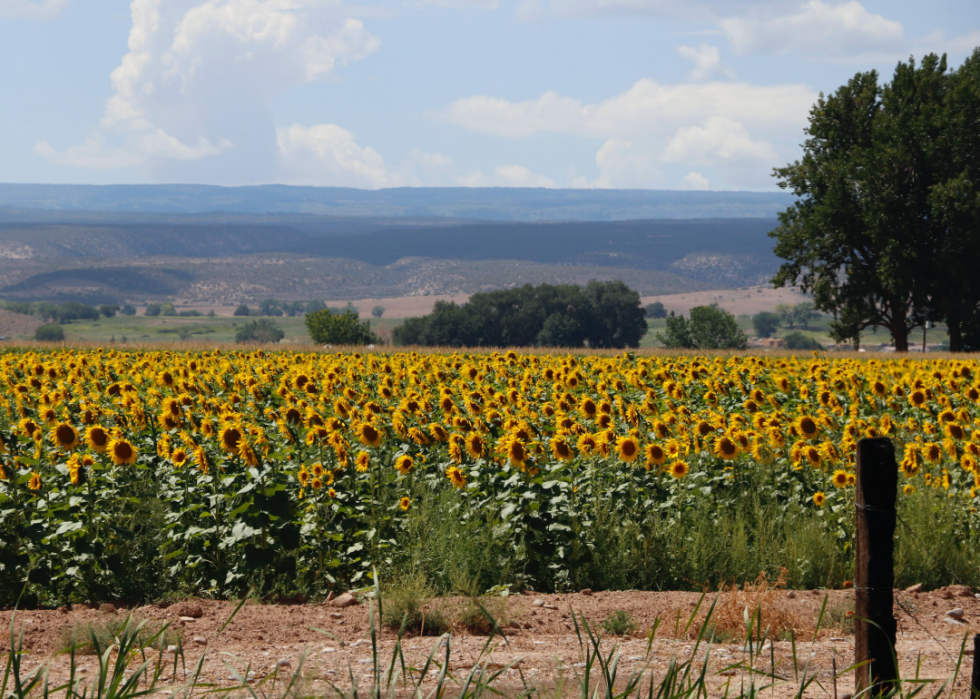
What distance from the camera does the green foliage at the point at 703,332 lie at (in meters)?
82.8

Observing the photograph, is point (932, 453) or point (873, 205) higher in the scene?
point (873, 205)

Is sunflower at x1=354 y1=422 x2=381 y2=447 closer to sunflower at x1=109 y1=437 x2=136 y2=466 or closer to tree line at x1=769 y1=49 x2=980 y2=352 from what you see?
sunflower at x1=109 y1=437 x2=136 y2=466

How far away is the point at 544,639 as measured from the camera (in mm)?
6207

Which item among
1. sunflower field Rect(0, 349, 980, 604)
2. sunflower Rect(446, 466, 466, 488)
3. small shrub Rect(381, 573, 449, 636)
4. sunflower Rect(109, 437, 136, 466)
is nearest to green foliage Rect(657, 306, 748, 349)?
sunflower field Rect(0, 349, 980, 604)

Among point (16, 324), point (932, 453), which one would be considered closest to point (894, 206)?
point (932, 453)

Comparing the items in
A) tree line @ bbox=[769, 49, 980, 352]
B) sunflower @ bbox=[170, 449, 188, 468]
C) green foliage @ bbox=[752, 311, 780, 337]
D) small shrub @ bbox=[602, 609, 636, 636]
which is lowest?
green foliage @ bbox=[752, 311, 780, 337]

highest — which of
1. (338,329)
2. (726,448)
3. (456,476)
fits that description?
(726,448)

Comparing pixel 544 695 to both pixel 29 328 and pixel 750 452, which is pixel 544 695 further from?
pixel 29 328

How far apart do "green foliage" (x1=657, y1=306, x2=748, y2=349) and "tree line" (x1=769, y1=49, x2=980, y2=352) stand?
37.7m

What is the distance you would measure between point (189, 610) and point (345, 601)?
3.69ft

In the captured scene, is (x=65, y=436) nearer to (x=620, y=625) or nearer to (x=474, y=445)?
(x=474, y=445)

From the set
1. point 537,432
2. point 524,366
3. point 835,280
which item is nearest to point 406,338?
point 835,280

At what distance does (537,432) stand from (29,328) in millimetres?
184445

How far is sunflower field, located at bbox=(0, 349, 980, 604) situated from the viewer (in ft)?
24.8
